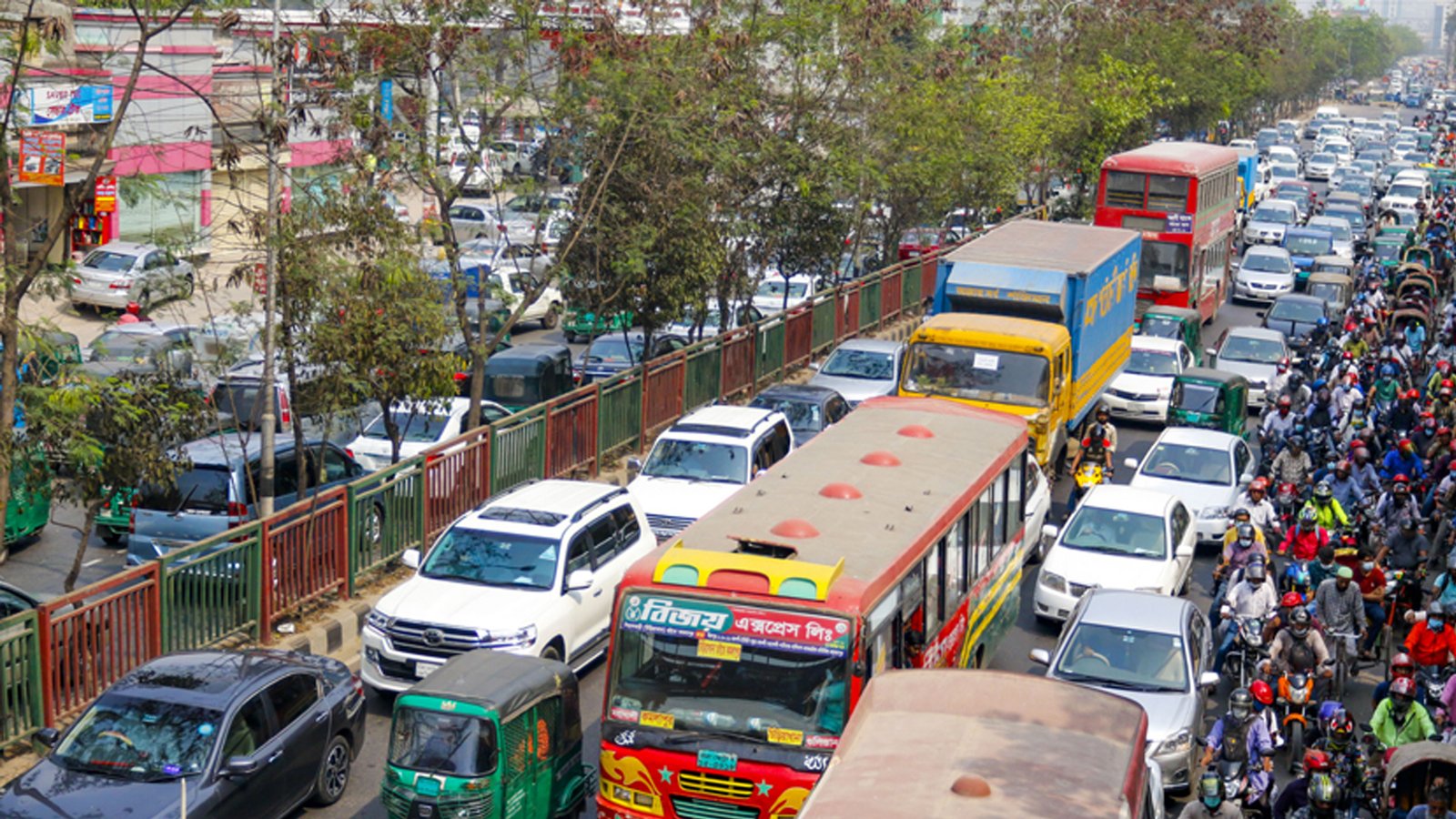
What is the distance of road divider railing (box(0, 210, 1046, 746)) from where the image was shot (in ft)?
42.7

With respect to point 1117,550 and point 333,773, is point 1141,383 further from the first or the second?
point 333,773

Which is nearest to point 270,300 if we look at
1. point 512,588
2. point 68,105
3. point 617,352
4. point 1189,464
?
point 512,588

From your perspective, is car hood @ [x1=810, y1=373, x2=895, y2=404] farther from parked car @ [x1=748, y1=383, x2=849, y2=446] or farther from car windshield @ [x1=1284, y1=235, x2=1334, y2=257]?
car windshield @ [x1=1284, y1=235, x2=1334, y2=257]

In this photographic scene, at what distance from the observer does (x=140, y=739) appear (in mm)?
11562

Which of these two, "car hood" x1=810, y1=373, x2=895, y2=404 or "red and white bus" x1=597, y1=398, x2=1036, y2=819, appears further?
"car hood" x1=810, y1=373, x2=895, y2=404

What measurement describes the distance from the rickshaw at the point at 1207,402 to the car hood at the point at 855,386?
438cm

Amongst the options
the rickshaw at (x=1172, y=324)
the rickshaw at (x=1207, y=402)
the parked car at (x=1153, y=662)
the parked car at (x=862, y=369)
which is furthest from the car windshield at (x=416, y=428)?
the rickshaw at (x=1172, y=324)

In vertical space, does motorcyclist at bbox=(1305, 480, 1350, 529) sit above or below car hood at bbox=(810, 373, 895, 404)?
above

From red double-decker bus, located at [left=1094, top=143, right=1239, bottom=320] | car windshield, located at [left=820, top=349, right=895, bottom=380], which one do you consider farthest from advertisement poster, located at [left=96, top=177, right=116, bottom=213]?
red double-decker bus, located at [left=1094, top=143, right=1239, bottom=320]

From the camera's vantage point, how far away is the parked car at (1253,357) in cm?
2981

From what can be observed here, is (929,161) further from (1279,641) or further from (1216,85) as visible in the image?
(1216,85)

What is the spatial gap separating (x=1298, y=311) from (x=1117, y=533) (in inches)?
735

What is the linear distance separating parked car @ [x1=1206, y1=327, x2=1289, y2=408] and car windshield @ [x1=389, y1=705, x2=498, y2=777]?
21.2m

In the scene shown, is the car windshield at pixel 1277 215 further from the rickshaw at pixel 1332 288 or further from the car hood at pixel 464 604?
the car hood at pixel 464 604
